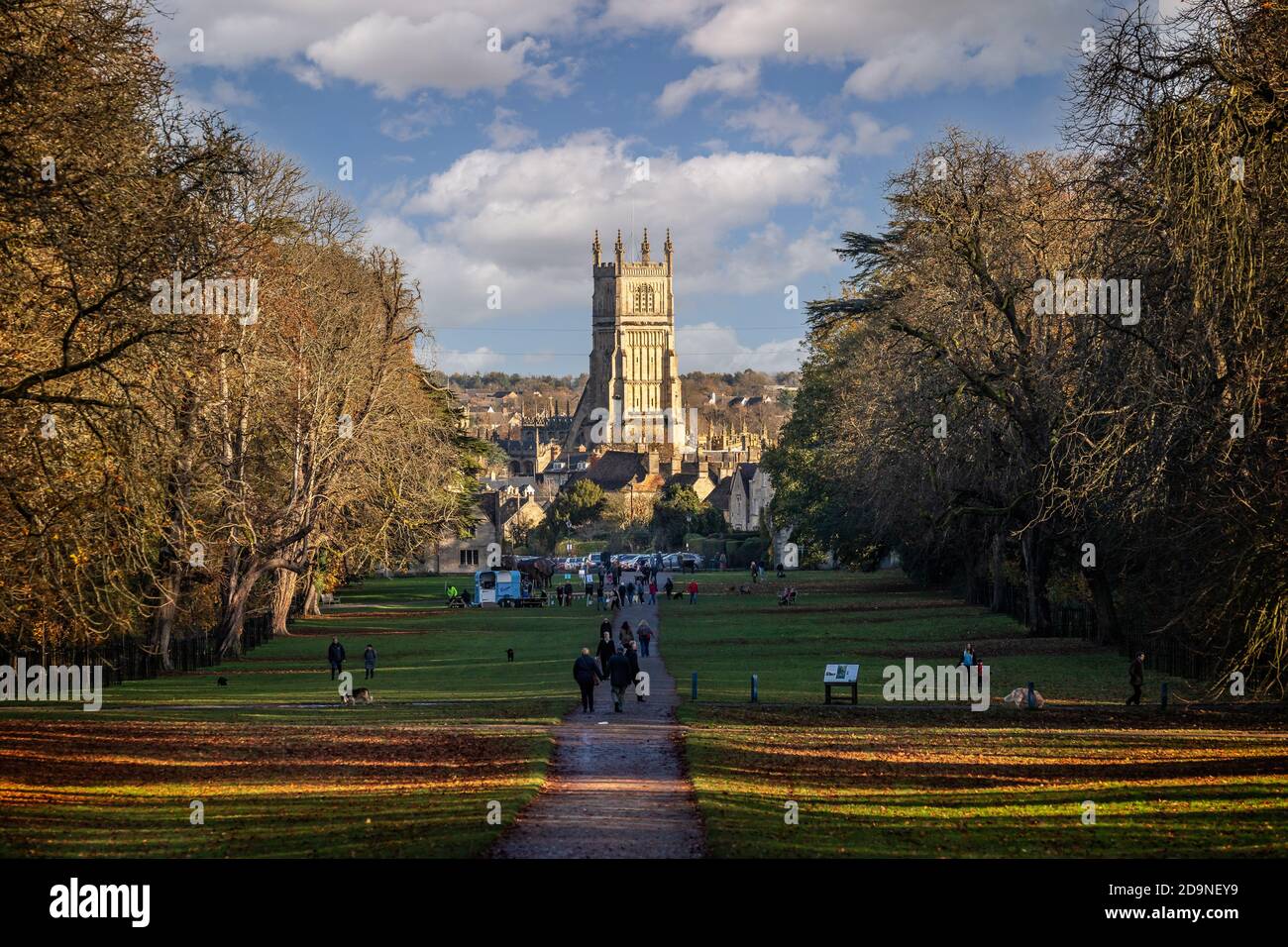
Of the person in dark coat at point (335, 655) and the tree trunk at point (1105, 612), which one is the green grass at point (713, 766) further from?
the tree trunk at point (1105, 612)

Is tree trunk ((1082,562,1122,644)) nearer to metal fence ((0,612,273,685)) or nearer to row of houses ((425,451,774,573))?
metal fence ((0,612,273,685))

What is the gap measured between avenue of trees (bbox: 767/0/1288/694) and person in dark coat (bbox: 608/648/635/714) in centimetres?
839

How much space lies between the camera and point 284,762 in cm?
2117

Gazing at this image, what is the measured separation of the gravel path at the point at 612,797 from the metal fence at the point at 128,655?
12128 millimetres

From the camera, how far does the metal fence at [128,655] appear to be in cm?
3195

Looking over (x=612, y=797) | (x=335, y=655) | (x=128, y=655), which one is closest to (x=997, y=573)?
(x=335, y=655)

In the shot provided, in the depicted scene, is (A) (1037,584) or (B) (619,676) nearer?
(B) (619,676)

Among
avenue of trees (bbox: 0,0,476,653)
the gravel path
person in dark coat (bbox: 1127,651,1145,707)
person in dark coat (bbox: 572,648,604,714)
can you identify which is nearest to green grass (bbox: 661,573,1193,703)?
person in dark coat (bbox: 1127,651,1145,707)

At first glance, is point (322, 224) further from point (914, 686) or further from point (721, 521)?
point (721, 521)

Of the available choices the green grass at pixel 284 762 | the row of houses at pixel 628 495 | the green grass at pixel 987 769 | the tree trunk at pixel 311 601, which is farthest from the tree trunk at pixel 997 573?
the row of houses at pixel 628 495

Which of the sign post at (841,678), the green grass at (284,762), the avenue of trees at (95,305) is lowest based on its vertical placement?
the green grass at (284,762)

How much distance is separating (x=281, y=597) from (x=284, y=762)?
32.3 meters

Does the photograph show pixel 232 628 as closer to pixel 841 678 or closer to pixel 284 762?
pixel 841 678
